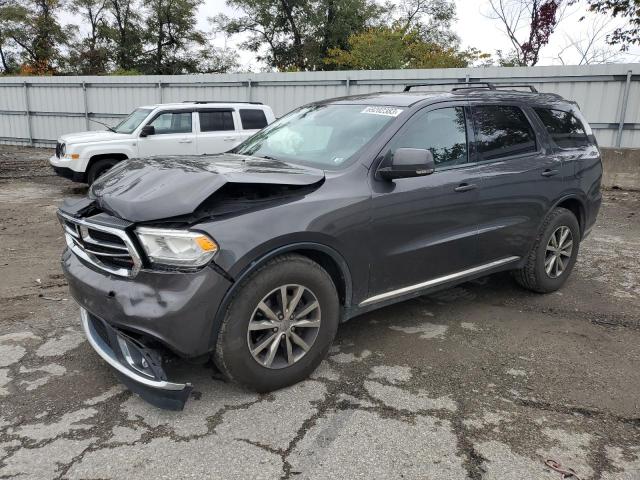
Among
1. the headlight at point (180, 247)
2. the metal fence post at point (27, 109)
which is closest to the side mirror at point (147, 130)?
the headlight at point (180, 247)

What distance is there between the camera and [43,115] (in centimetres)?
1859

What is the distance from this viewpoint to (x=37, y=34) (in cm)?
3231

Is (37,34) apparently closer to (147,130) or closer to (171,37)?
(171,37)

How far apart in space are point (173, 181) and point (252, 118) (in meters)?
8.06

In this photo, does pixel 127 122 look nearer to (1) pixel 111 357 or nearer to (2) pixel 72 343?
(2) pixel 72 343

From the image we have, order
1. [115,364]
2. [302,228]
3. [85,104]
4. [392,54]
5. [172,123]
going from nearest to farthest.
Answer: [115,364]
[302,228]
[172,123]
[85,104]
[392,54]

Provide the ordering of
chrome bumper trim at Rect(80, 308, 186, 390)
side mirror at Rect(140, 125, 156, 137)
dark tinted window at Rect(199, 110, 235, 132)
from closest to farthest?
chrome bumper trim at Rect(80, 308, 186, 390) < side mirror at Rect(140, 125, 156, 137) < dark tinted window at Rect(199, 110, 235, 132)

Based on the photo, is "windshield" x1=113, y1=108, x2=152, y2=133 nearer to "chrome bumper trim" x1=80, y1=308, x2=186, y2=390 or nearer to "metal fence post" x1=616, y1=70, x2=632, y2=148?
"chrome bumper trim" x1=80, y1=308, x2=186, y2=390

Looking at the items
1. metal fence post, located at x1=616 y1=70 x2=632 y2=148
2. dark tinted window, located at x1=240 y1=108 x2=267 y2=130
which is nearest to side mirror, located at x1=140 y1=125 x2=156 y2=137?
dark tinted window, located at x1=240 y1=108 x2=267 y2=130

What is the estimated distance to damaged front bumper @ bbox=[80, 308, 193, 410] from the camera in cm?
264

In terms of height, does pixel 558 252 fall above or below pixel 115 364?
above

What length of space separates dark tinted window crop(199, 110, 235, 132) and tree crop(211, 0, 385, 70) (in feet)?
66.5

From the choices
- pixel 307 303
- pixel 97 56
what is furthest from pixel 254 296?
pixel 97 56

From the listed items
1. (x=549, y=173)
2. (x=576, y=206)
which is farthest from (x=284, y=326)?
(x=576, y=206)
